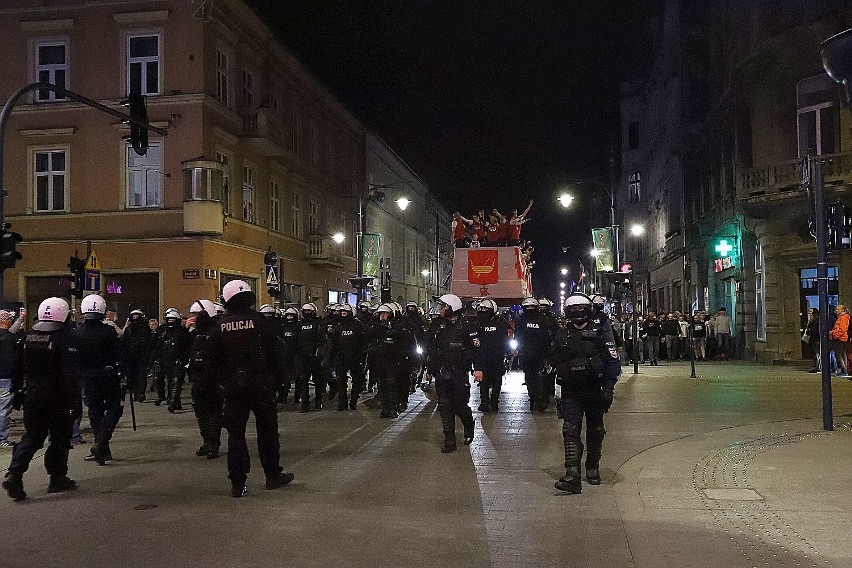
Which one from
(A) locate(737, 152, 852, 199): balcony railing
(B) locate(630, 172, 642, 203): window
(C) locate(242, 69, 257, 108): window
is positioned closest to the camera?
(A) locate(737, 152, 852, 199): balcony railing

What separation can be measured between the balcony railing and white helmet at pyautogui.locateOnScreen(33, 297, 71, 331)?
19.7 m

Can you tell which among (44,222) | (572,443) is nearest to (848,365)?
(572,443)

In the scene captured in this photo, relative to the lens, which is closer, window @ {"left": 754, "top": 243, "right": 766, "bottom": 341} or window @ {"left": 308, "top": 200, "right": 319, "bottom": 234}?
window @ {"left": 754, "top": 243, "right": 766, "bottom": 341}

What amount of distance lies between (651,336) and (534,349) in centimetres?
1420

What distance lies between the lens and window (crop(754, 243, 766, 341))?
83.6 ft

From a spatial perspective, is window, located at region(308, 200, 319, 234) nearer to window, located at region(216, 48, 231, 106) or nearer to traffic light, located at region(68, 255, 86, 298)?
window, located at region(216, 48, 231, 106)

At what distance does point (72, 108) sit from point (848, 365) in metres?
23.8

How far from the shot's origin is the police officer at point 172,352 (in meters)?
14.0

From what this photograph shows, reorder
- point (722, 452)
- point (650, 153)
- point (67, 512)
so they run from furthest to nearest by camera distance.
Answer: point (650, 153), point (722, 452), point (67, 512)

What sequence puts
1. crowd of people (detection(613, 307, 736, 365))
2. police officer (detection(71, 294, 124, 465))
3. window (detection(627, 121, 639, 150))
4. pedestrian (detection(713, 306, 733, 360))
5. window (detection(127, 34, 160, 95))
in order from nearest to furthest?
police officer (detection(71, 294, 124, 465)), window (detection(127, 34, 160, 95)), crowd of people (detection(613, 307, 736, 365)), pedestrian (detection(713, 306, 733, 360)), window (detection(627, 121, 639, 150))

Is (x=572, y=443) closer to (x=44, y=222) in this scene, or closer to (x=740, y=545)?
(x=740, y=545)

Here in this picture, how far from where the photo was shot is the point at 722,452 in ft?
32.2

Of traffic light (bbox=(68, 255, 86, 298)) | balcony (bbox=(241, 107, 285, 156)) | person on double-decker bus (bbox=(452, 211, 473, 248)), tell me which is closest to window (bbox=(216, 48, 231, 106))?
balcony (bbox=(241, 107, 285, 156))

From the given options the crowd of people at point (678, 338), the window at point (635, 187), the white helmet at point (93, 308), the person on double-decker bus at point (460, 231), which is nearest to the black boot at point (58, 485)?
the white helmet at point (93, 308)
